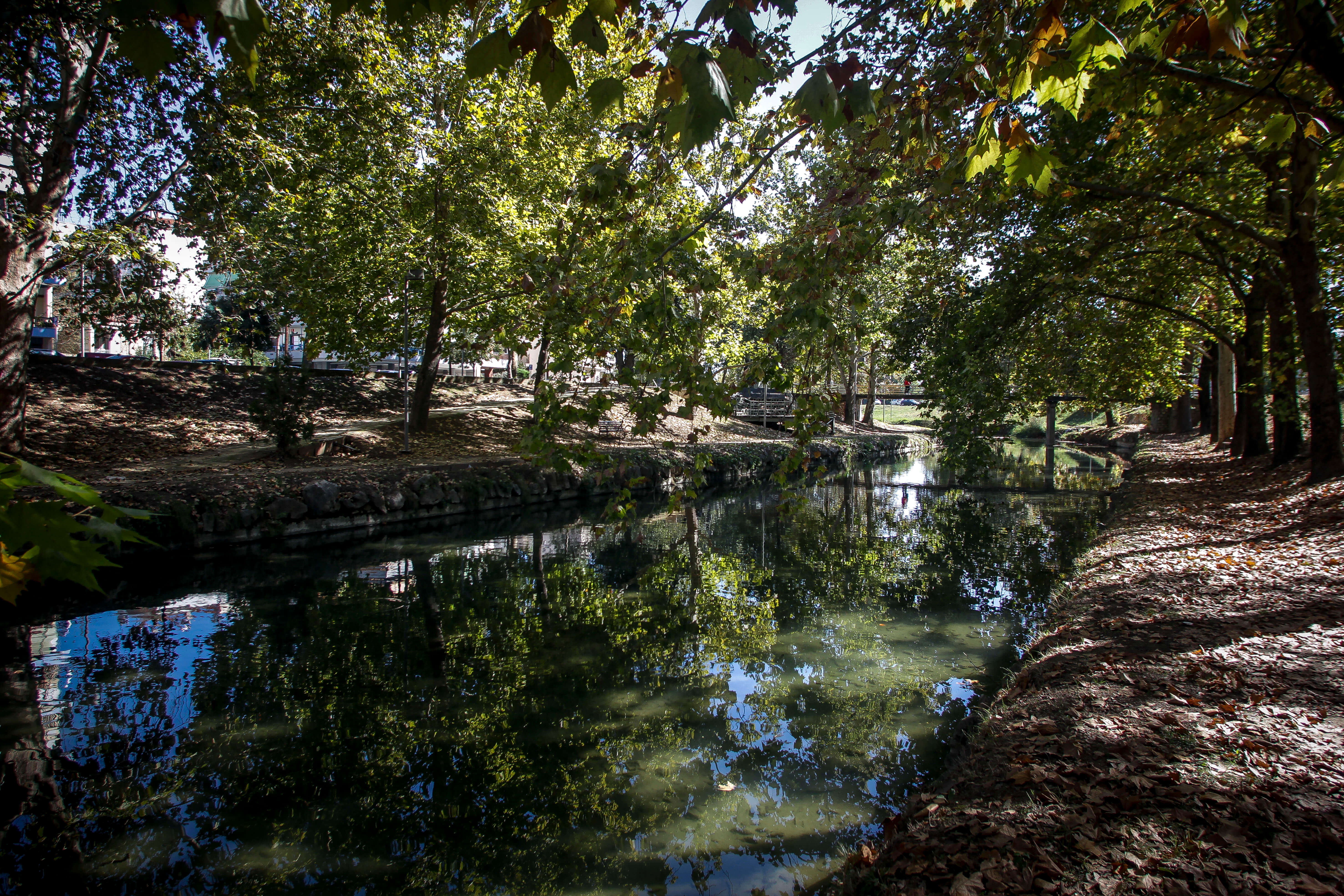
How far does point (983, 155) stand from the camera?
3094mm

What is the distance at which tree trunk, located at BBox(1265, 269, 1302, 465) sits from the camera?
12125mm

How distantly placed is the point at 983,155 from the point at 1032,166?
24cm

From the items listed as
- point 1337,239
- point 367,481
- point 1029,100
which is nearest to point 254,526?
point 367,481

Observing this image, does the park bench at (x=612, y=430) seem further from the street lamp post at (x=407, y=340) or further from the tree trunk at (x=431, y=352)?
the street lamp post at (x=407, y=340)

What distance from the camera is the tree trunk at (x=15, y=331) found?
36.2 feet

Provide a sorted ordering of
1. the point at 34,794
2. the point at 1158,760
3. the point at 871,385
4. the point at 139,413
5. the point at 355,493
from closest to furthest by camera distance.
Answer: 1. the point at 1158,760
2. the point at 34,794
3. the point at 355,493
4. the point at 139,413
5. the point at 871,385

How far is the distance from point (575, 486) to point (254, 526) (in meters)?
7.93

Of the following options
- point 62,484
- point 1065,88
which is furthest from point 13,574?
point 1065,88

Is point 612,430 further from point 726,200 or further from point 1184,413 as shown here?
point 1184,413

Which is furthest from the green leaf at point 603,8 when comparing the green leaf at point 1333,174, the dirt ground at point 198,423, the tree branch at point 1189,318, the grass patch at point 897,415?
the grass patch at point 897,415

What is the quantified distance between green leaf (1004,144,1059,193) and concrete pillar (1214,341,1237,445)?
22.2m

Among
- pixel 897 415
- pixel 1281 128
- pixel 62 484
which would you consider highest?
pixel 1281 128

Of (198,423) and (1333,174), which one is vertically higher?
(1333,174)

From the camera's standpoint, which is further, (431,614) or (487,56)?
(431,614)
